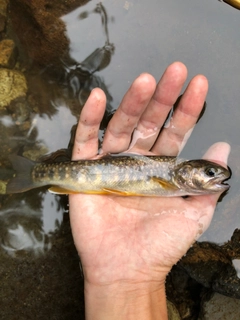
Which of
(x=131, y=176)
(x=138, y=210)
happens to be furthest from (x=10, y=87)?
(x=138, y=210)

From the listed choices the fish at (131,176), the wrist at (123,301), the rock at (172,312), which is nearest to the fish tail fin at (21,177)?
the fish at (131,176)

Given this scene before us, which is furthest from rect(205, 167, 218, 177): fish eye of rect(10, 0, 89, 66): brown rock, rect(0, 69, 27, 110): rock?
rect(0, 69, 27, 110): rock

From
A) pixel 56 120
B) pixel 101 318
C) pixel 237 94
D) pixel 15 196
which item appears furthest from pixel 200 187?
pixel 15 196

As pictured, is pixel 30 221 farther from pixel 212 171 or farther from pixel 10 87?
pixel 212 171

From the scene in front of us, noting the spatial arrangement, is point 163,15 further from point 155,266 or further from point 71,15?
point 155,266

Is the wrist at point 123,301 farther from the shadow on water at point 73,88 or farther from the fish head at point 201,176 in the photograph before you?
the fish head at point 201,176

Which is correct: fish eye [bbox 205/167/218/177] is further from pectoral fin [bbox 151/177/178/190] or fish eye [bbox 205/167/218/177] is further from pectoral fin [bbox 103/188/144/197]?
pectoral fin [bbox 103/188/144/197]
